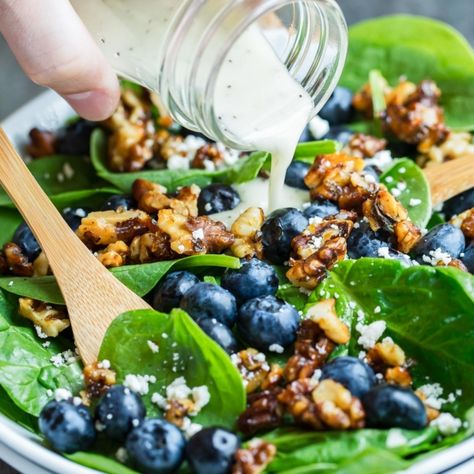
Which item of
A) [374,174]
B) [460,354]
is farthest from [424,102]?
[460,354]

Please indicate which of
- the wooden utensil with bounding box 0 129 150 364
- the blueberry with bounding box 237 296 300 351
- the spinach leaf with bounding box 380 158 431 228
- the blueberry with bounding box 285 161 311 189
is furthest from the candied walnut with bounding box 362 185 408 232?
the wooden utensil with bounding box 0 129 150 364

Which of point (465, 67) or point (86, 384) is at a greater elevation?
point (465, 67)

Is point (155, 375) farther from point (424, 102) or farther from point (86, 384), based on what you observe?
point (424, 102)

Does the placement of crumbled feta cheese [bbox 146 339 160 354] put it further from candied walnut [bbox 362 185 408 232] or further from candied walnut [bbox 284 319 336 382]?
candied walnut [bbox 362 185 408 232]

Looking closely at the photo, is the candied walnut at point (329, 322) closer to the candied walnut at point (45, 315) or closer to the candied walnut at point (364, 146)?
the candied walnut at point (45, 315)

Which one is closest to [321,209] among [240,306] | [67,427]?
[240,306]

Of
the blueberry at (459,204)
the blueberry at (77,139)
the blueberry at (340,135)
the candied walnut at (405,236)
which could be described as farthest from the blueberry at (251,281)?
the blueberry at (77,139)

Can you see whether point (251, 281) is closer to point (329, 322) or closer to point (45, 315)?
point (329, 322)
